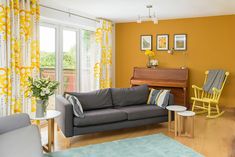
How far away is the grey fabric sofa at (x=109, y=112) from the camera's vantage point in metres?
3.56

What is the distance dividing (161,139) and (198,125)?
128 cm

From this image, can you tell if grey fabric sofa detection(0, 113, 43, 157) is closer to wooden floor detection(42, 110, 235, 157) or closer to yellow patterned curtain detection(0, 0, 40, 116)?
wooden floor detection(42, 110, 235, 157)

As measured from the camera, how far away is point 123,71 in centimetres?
697

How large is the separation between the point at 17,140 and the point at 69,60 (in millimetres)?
3739

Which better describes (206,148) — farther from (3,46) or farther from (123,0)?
(3,46)

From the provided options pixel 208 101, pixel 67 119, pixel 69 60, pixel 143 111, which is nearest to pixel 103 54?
pixel 69 60

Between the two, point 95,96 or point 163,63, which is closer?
point 95,96

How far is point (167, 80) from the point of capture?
5996mm

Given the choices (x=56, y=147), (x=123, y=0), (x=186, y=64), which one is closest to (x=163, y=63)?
(x=186, y=64)

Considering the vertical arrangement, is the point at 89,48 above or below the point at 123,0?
below

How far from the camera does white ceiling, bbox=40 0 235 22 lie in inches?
177

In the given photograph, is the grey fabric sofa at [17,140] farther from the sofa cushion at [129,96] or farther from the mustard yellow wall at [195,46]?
the mustard yellow wall at [195,46]

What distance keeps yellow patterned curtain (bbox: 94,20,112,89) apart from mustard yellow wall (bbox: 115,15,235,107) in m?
0.66

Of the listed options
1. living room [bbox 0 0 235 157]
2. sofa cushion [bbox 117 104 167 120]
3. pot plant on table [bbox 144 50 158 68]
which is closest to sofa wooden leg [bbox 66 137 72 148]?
living room [bbox 0 0 235 157]
